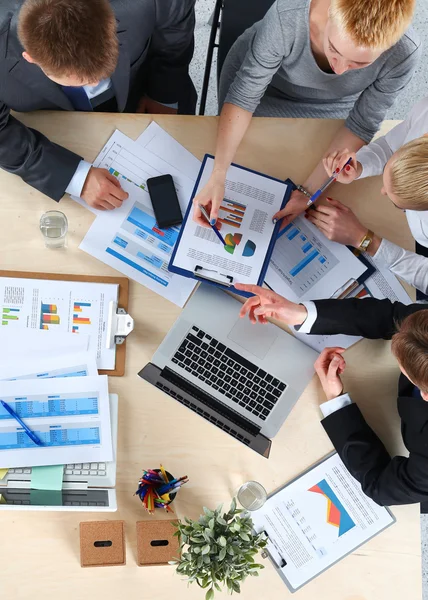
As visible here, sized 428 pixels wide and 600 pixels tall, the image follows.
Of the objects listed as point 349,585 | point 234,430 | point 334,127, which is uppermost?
point 334,127

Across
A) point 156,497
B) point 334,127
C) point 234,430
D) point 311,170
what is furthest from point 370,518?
point 334,127

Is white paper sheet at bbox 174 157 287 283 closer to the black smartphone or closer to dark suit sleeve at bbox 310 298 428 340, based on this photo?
the black smartphone

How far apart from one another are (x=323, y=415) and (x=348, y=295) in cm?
33

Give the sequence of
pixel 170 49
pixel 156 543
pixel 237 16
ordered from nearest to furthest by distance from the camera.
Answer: pixel 156 543
pixel 170 49
pixel 237 16

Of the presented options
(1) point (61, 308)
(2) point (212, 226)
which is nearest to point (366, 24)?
(2) point (212, 226)

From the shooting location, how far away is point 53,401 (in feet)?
4.38

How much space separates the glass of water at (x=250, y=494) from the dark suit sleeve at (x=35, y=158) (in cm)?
87

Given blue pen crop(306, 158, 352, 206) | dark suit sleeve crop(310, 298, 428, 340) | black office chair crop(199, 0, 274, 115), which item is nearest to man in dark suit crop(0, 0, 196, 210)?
black office chair crop(199, 0, 274, 115)

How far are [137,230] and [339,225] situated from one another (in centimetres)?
53

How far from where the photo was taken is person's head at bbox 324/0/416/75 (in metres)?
1.14

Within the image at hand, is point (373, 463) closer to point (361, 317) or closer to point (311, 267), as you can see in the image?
point (361, 317)

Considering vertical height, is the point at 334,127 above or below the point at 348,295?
above

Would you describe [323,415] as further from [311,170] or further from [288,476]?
[311,170]

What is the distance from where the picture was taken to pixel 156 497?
4.19 ft
